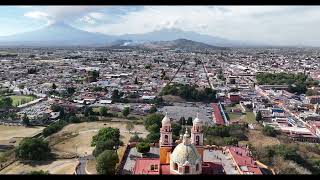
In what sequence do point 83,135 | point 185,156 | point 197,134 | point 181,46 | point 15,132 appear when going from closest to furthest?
point 185,156, point 197,134, point 83,135, point 15,132, point 181,46

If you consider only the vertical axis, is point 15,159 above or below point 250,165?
below

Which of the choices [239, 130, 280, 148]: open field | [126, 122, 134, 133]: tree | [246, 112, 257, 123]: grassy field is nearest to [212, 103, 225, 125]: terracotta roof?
[246, 112, 257, 123]: grassy field

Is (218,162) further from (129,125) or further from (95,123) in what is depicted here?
(95,123)

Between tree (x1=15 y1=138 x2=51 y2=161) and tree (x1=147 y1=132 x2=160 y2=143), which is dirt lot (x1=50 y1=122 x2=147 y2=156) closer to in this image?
tree (x1=15 y1=138 x2=51 y2=161)

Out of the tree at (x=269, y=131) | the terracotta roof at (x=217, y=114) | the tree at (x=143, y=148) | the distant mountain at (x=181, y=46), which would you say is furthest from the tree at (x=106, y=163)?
the distant mountain at (x=181, y=46)

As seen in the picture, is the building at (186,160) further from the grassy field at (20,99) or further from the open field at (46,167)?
the grassy field at (20,99)

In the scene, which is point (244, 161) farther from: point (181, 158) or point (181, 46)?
point (181, 46)

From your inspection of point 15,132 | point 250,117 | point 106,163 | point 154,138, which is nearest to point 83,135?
point 15,132

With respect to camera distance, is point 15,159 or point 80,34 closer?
point 15,159
